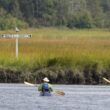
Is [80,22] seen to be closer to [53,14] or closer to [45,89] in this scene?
[53,14]

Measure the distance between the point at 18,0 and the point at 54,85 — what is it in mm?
49842

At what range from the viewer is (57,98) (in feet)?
75.8

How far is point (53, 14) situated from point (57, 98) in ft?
167

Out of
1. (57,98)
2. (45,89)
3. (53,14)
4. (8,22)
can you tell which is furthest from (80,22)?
(45,89)

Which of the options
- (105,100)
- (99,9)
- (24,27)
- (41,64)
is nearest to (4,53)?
(41,64)

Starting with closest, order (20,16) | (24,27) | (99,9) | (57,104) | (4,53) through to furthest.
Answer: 1. (57,104)
2. (4,53)
3. (24,27)
4. (20,16)
5. (99,9)

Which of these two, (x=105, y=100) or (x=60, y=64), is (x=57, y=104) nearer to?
(x=105, y=100)

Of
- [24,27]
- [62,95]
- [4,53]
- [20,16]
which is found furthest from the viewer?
[20,16]

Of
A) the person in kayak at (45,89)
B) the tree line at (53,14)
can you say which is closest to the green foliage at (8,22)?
the tree line at (53,14)

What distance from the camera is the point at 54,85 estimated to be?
25.0 metres

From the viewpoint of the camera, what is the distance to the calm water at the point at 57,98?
20.2 m

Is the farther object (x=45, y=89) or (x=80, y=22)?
(x=80, y=22)

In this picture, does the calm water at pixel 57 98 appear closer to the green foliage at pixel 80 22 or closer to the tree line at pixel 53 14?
the tree line at pixel 53 14

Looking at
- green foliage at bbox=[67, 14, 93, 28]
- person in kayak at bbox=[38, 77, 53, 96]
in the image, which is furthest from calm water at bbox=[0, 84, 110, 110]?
green foliage at bbox=[67, 14, 93, 28]
